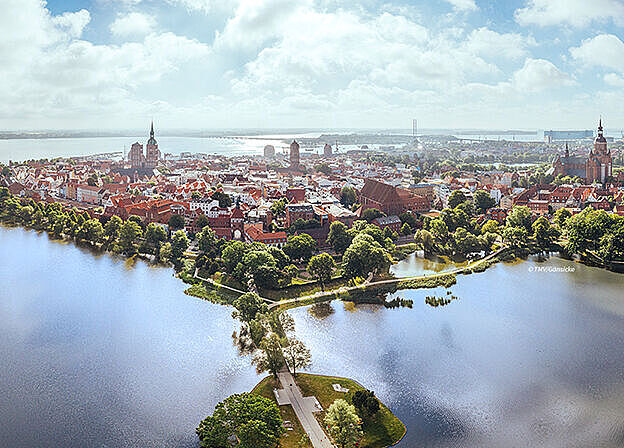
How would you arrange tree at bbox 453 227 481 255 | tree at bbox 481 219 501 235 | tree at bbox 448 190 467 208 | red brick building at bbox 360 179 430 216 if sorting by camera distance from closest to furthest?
tree at bbox 453 227 481 255 < tree at bbox 481 219 501 235 < red brick building at bbox 360 179 430 216 < tree at bbox 448 190 467 208

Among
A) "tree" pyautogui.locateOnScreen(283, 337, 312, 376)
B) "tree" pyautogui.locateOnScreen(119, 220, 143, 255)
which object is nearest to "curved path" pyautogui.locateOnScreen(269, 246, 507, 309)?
"tree" pyautogui.locateOnScreen(283, 337, 312, 376)

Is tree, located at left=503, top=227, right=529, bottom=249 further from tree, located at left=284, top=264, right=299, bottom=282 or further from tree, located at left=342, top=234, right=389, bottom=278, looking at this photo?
tree, located at left=284, top=264, right=299, bottom=282

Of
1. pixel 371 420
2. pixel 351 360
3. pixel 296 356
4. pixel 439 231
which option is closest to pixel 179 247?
pixel 296 356

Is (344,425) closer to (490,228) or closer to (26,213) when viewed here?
(490,228)

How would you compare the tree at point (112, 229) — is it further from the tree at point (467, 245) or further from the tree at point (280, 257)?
the tree at point (467, 245)

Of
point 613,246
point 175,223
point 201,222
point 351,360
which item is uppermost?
point 201,222

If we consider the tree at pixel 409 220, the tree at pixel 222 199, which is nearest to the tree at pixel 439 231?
the tree at pixel 409 220

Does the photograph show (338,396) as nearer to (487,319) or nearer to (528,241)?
(487,319)
